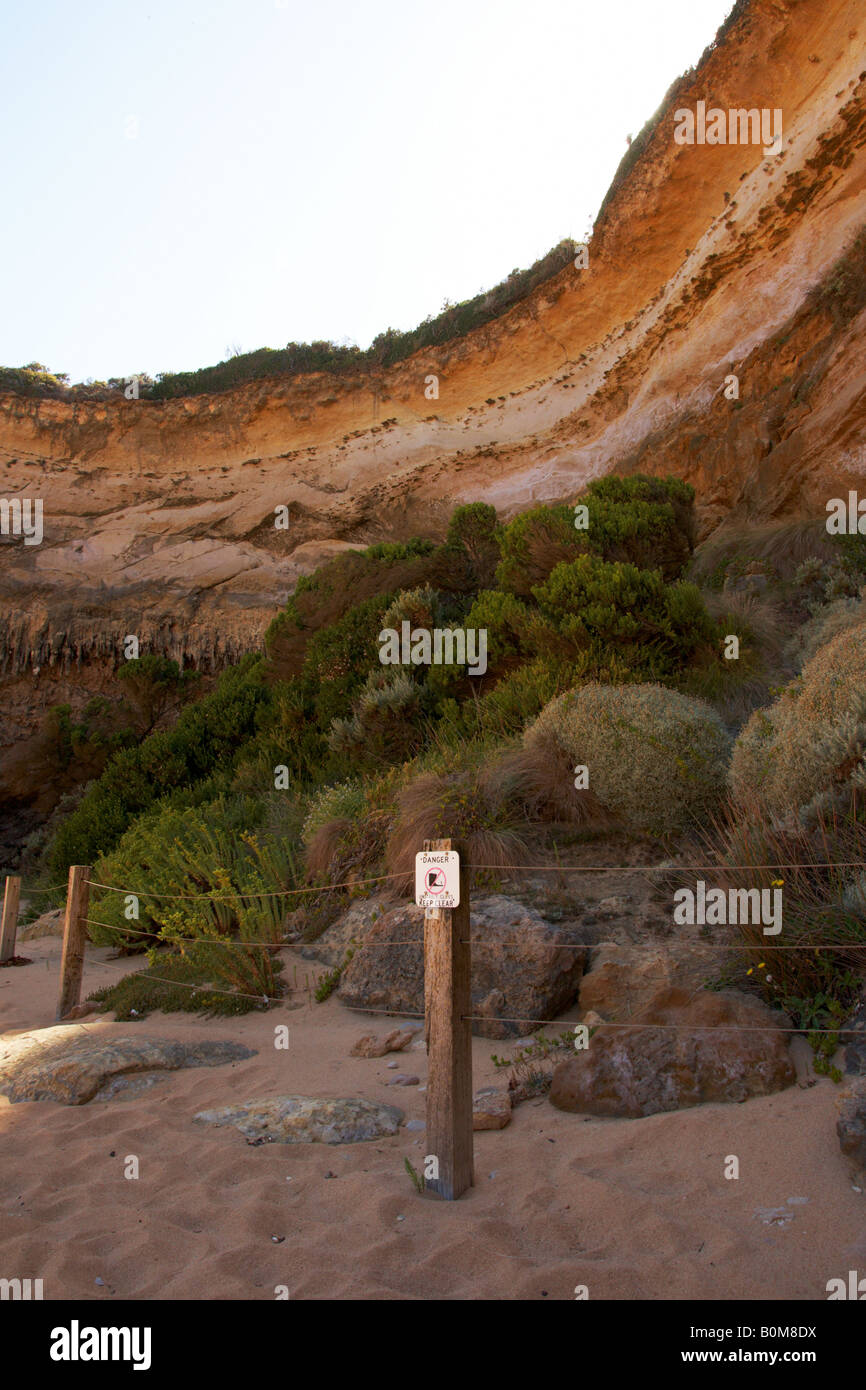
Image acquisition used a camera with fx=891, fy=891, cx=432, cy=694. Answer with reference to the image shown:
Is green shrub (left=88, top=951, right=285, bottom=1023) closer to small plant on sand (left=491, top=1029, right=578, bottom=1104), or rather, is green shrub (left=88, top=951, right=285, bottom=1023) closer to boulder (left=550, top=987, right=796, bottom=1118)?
small plant on sand (left=491, top=1029, right=578, bottom=1104)

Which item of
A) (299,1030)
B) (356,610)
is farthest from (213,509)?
(299,1030)

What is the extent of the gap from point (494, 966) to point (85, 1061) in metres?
2.47

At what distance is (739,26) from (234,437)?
13.1m

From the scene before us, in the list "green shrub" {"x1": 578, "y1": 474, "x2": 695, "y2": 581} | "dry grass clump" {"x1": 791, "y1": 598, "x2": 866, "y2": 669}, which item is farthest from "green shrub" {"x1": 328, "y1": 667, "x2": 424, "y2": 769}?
"dry grass clump" {"x1": 791, "y1": 598, "x2": 866, "y2": 669}

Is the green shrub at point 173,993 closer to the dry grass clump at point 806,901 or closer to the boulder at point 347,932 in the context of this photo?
the boulder at point 347,932

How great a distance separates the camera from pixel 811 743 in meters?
5.50

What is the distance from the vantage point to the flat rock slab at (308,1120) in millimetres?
4191

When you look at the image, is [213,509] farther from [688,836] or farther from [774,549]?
[688,836]

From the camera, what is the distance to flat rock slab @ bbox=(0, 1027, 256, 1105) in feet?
16.4

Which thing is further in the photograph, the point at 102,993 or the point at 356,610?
the point at 356,610

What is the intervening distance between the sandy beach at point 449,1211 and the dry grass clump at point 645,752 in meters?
2.95

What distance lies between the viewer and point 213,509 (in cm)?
2108

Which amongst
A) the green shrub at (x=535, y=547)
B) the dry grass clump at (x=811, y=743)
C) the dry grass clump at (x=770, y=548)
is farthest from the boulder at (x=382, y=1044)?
the dry grass clump at (x=770, y=548)
